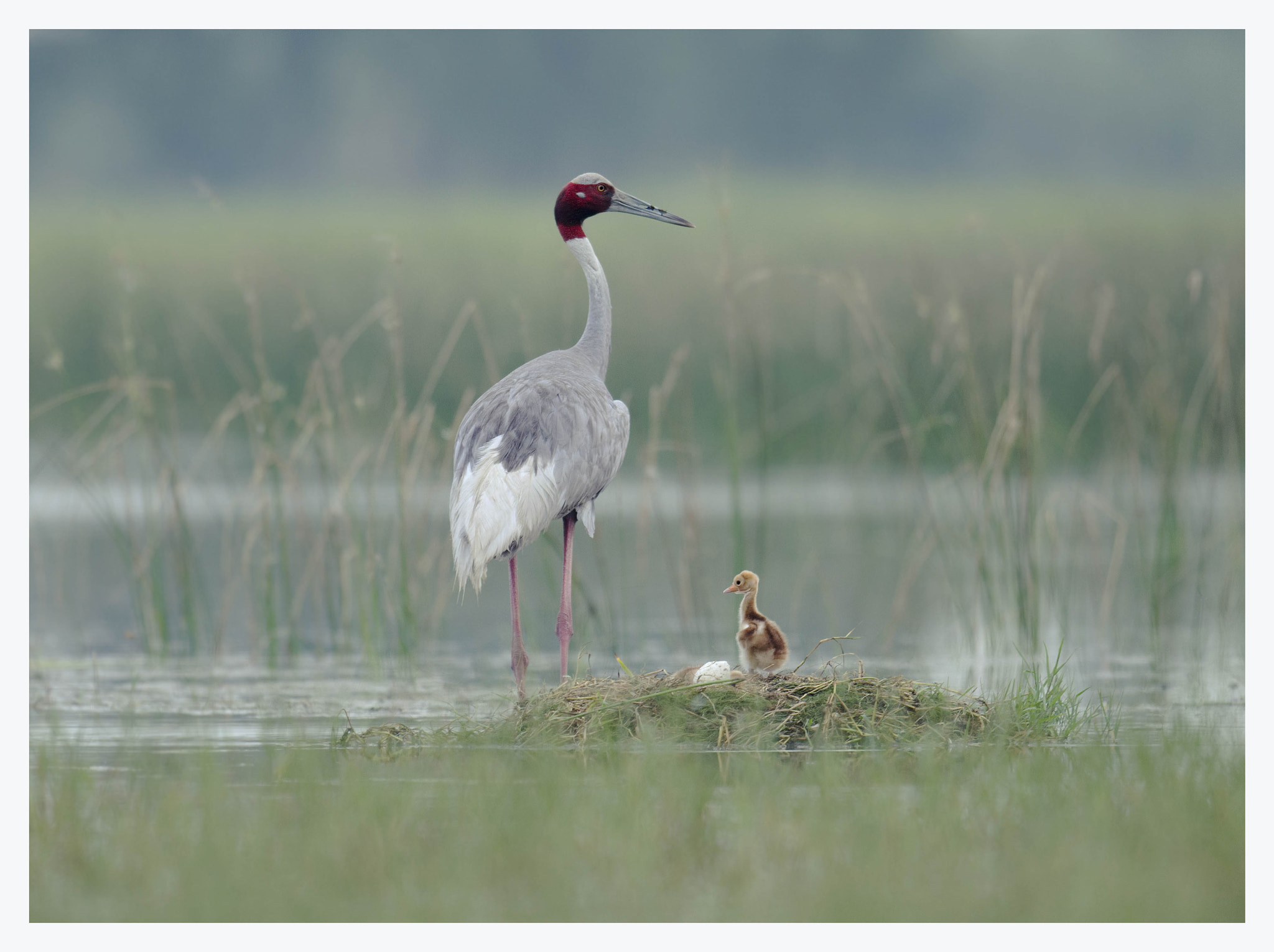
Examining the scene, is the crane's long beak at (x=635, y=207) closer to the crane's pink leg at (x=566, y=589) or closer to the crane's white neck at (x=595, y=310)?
the crane's white neck at (x=595, y=310)

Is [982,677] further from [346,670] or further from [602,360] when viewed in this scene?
[346,670]

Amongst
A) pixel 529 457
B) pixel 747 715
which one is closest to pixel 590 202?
pixel 529 457

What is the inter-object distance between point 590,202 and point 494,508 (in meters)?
2.04

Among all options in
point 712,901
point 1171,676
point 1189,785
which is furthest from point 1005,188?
point 712,901

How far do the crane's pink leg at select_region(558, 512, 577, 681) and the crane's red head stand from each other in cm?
159

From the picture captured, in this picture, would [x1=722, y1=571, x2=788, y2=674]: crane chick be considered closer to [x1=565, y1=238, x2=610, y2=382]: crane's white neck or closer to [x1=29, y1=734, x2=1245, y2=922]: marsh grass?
[x1=29, y1=734, x2=1245, y2=922]: marsh grass

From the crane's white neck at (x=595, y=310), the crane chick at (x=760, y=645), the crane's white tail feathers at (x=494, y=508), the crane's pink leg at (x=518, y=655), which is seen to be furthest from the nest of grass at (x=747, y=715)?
the crane's white neck at (x=595, y=310)

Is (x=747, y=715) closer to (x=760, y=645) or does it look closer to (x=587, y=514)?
(x=760, y=645)

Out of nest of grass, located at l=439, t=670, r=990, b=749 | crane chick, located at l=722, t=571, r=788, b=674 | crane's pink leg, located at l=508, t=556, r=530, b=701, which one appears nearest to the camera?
nest of grass, located at l=439, t=670, r=990, b=749

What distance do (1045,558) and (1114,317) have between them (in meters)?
1.77

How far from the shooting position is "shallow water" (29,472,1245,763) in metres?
6.61

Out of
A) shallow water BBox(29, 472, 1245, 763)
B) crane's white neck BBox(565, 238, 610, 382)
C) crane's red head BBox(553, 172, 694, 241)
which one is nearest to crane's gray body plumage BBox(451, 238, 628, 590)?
crane's white neck BBox(565, 238, 610, 382)

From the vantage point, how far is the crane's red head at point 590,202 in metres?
7.46

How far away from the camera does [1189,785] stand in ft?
15.3
